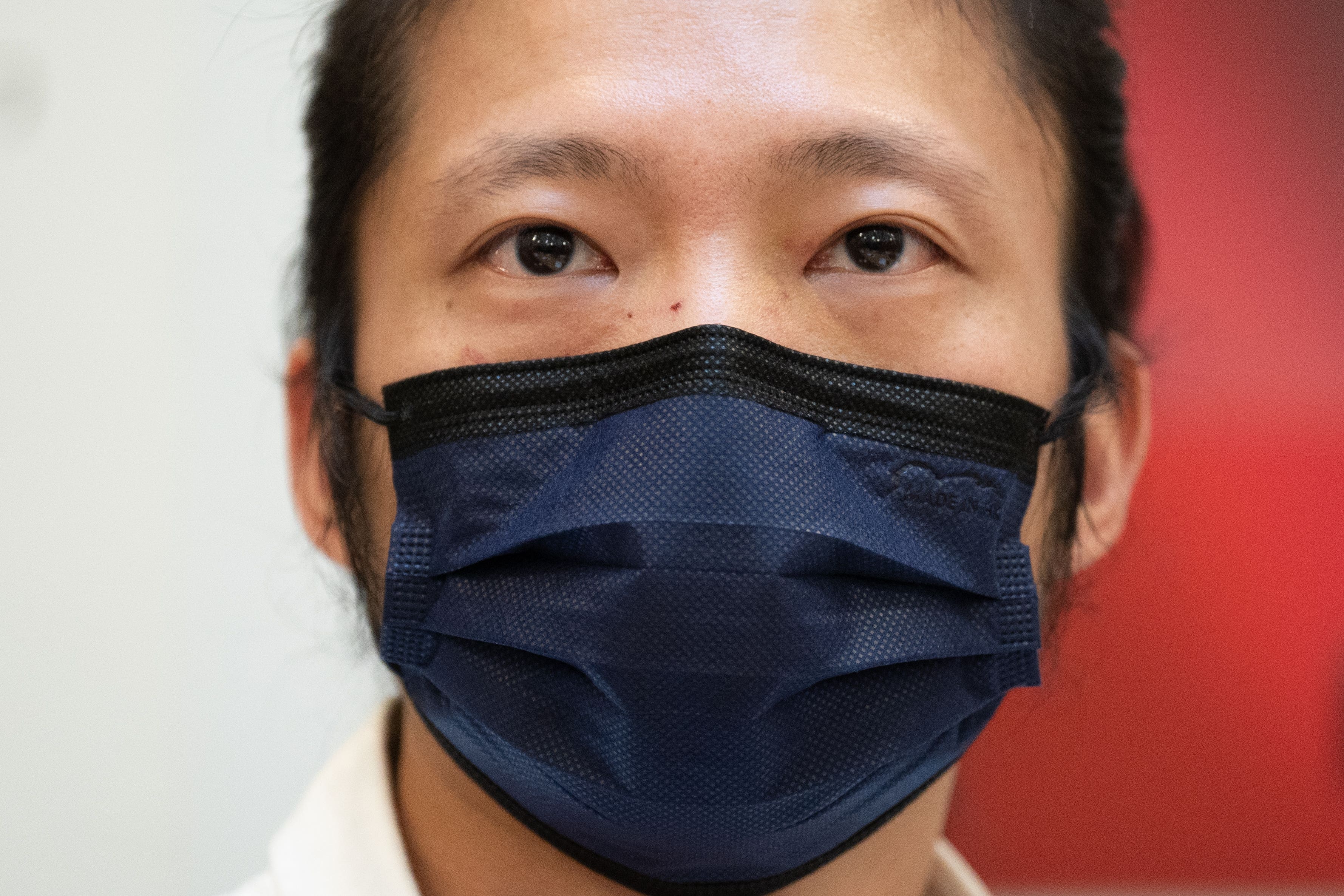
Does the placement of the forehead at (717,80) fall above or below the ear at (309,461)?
above

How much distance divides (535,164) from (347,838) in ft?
2.52

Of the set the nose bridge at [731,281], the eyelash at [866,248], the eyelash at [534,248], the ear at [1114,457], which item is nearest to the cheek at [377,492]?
the eyelash at [534,248]

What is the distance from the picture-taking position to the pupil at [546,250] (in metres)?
1.20

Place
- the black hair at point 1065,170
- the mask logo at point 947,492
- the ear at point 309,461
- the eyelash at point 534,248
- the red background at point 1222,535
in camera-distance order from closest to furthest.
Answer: the mask logo at point 947,492, the eyelash at point 534,248, the black hair at point 1065,170, the ear at point 309,461, the red background at point 1222,535

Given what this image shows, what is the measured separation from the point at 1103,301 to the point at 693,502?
78 centimetres

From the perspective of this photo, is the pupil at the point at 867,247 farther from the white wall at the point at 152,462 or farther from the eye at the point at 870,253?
the white wall at the point at 152,462

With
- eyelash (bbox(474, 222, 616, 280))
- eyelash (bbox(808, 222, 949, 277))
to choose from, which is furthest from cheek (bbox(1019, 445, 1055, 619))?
eyelash (bbox(474, 222, 616, 280))

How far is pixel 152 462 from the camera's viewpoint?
2.00m

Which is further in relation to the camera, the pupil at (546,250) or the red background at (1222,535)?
the red background at (1222,535)

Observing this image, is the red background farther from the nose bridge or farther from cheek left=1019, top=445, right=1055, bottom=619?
the nose bridge

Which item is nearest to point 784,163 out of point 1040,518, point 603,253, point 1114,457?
point 603,253

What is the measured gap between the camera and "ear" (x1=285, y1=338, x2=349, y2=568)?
1414 mm

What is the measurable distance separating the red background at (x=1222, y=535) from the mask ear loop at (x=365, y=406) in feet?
4.36

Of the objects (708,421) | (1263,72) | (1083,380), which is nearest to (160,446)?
(708,421)
